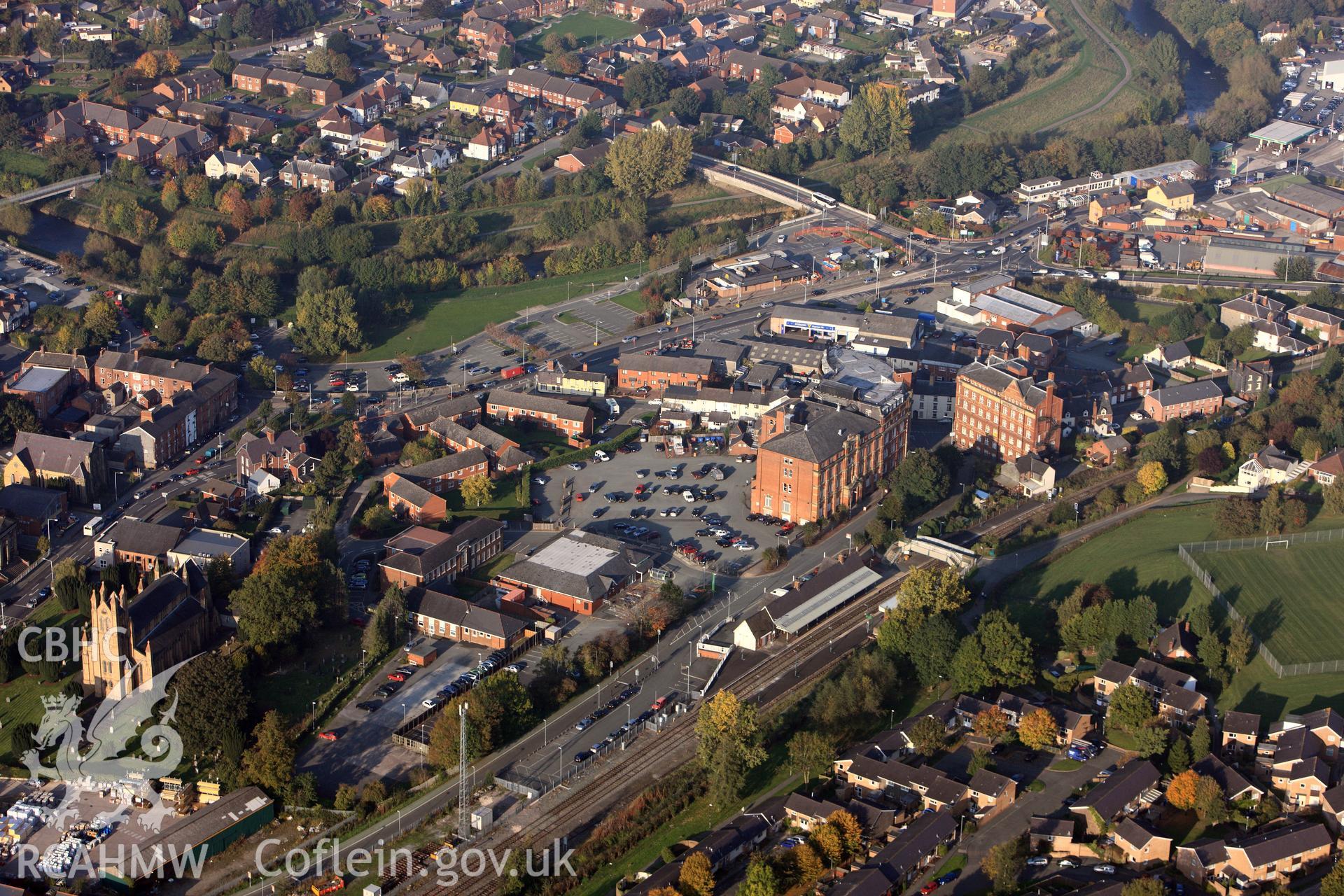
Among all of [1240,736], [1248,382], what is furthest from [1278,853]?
[1248,382]

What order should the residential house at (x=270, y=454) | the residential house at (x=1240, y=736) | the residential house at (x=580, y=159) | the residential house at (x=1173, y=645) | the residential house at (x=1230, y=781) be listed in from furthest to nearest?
1. the residential house at (x=580, y=159)
2. the residential house at (x=270, y=454)
3. the residential house at (x=1173, y=645)
4. the residential house at (x=1240, y=736)
5. the residential house at (x=1230, y=781)

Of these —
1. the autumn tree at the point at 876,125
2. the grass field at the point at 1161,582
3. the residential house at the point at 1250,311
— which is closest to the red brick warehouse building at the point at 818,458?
the grass field at the point at 1161,582

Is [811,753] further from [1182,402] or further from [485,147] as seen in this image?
[485,147]

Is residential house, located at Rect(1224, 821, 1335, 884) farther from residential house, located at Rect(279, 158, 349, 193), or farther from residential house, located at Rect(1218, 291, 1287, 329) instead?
residential house, located at Rect(279, 158, 349, 193)

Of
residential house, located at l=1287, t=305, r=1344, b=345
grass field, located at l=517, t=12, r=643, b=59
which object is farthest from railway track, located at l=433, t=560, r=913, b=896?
grass field, located at l=517, t=12, r=643, b=59

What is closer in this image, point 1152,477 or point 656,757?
point 656,757

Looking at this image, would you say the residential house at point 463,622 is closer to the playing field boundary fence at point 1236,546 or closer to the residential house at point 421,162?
the playing field boundary fence at point 1236,546

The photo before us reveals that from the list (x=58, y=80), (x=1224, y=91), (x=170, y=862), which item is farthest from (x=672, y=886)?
(x=1224, y=91)
